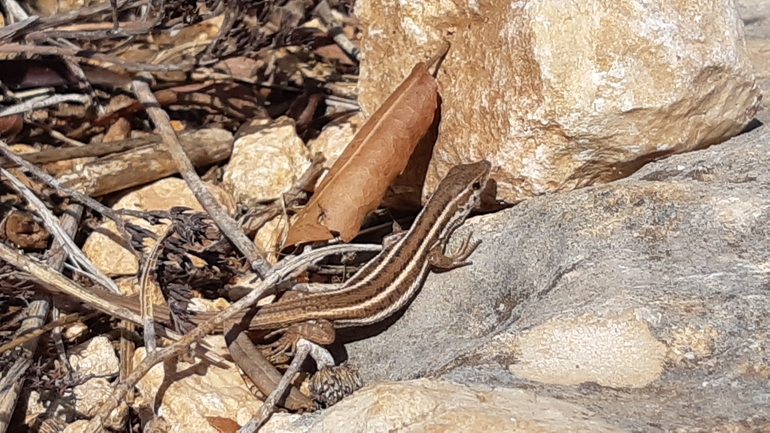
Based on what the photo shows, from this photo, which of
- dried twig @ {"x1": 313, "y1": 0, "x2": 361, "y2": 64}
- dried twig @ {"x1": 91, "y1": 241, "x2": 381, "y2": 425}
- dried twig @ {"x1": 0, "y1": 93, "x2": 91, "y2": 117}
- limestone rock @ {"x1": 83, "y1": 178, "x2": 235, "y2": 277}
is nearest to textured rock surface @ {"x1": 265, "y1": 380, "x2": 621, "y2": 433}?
dried twig @ {"x1": 91, "y1": 241, "x2": 381, "y2": 425}

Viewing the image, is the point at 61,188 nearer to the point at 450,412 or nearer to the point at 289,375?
the point at 289,375

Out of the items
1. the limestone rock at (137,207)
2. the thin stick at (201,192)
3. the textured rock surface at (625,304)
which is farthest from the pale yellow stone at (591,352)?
the limestone rock at (137,207)

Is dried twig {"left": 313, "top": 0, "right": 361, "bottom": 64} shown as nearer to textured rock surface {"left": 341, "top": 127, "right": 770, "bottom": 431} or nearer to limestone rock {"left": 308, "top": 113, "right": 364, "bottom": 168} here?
limestone rock {"left": 308, "top": 113, "right": 364, "bottom": 168}

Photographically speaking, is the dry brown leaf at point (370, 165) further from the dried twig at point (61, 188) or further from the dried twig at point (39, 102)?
the dried twig at point (39, 102)

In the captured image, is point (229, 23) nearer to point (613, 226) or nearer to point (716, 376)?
point (613, 226)

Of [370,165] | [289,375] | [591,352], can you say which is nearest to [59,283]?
[289,375]

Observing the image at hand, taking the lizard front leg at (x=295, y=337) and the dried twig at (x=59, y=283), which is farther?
the lizard front leg at (x=295, y=337)

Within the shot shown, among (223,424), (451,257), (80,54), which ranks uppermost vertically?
(80,54)
